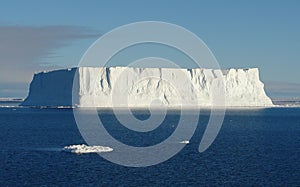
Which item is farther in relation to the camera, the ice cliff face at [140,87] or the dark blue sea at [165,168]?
the ice cliff face at [140,87]

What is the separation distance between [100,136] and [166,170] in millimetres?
30707

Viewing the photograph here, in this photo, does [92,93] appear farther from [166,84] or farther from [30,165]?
[30,165]

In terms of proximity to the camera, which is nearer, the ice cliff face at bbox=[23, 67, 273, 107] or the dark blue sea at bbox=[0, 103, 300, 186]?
the dark blue sea at bbox=[0, 103, 300, 186]

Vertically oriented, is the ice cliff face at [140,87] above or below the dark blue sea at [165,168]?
above

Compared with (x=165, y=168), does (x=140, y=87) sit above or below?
above

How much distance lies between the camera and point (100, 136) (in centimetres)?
6912

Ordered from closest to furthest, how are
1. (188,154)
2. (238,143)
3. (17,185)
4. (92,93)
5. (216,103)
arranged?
(17,185)
(188,154)
(238,143)
(92,93)
(216,103)

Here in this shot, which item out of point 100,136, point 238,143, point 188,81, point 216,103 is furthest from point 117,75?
point 238,143

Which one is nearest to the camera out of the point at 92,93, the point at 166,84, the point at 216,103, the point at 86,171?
the point at 86,171

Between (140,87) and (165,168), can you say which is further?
(140,87)

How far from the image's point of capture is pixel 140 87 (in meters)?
152

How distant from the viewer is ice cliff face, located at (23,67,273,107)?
145750mm

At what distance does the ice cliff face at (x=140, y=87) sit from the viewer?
478 ft

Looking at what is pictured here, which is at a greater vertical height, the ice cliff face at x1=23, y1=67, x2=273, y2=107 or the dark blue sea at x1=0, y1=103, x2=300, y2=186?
the ice cliff face at x1=23, y1=67, x2=273, y2=107
